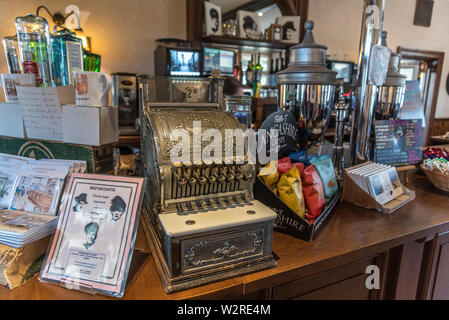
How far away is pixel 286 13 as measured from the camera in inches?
194

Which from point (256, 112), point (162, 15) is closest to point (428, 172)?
point (256, 112)

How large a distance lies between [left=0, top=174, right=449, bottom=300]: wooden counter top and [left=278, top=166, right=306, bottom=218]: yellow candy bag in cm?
12

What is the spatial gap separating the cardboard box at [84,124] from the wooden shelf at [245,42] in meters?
3.44

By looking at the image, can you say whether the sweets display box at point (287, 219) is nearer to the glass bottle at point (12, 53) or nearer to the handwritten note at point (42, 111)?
the handwritten note at point (42, 111)

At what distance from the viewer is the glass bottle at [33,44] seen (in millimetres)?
1218

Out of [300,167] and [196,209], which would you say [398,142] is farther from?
[196,209]

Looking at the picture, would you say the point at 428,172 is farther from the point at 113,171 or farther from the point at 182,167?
the point at 113,171

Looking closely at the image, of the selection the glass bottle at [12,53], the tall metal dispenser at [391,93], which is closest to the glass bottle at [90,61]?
the glass bottle at [12,53]

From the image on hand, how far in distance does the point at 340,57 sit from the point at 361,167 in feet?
15.3

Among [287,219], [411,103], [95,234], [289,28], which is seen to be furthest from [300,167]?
[289,28]

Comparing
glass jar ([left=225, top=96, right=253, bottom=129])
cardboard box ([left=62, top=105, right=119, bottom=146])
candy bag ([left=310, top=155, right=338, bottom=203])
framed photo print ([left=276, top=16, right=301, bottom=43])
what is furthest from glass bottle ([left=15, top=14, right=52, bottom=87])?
framed photo print ([left=276, top=16, right=301, bottom=43])

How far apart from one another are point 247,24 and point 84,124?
12.8 feet

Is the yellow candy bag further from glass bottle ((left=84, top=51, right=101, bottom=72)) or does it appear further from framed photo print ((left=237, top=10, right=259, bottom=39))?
framed photo print ((left=237, top=10, right=259, bottom=39))
